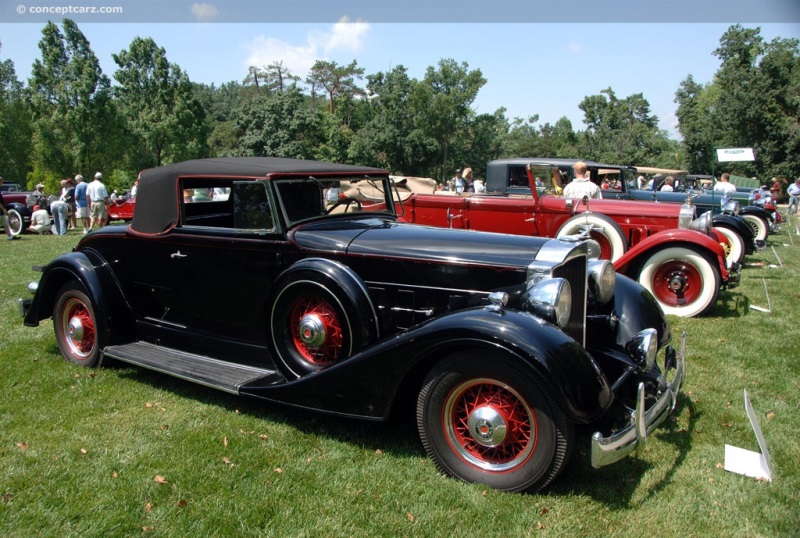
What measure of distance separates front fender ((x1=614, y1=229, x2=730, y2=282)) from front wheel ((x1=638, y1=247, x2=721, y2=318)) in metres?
0.07

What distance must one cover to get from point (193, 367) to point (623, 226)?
6.65 m

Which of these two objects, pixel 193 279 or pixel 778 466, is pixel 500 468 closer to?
pixel 778 466

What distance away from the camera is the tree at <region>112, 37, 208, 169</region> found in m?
41.1

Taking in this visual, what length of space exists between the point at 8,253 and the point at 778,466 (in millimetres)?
13610

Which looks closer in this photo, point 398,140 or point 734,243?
point 734,243

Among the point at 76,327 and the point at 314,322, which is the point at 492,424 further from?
the point at 76,327

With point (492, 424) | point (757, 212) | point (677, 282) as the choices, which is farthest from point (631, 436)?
point (757, 212)

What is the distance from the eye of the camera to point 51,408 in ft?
13.0

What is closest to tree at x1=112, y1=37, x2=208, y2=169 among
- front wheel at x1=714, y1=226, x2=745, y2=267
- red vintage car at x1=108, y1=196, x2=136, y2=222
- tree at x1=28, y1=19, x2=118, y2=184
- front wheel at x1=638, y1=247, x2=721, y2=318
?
tree at x1=28, y1=19, x2=118, y2=184

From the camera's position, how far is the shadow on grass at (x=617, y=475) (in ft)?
9.54

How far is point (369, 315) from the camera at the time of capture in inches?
138

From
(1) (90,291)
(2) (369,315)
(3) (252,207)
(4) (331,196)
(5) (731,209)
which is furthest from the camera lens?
(5) (731,209)

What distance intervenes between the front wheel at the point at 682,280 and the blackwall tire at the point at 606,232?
0.75 m

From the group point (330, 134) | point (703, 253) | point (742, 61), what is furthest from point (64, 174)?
point (742, 61)
